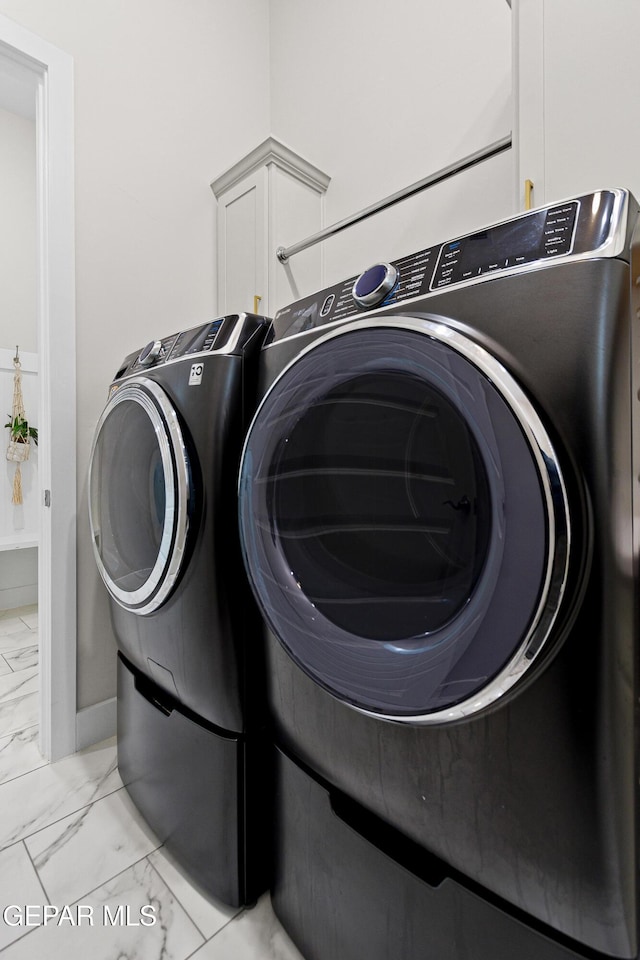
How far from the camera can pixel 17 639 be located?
7.25ft

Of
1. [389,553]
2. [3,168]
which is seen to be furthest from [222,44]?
[389,553]

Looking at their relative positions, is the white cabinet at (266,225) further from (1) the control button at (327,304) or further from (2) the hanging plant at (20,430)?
(2) the hanging plant at (20,430)

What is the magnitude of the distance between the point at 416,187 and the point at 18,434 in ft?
8.12

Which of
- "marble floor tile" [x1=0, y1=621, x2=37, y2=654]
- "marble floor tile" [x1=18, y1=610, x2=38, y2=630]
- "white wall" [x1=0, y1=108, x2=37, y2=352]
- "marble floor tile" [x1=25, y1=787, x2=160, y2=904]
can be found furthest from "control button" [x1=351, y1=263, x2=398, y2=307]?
"white wall" [x1=0, y1=108, x2=37, y2=352]

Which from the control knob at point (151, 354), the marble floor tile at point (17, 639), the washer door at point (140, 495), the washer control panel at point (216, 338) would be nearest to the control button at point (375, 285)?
the washer control panel at point (216, 338)

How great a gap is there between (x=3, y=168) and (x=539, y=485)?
3.56 meters

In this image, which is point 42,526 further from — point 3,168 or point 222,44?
point 3,168

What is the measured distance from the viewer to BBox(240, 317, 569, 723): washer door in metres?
0.45

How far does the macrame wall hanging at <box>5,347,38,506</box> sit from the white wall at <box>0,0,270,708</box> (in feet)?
4.82

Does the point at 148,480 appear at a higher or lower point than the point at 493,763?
higher

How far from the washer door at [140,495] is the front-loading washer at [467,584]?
0.64ft

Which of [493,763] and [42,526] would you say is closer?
[493,763]

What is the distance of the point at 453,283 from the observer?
0.56 m

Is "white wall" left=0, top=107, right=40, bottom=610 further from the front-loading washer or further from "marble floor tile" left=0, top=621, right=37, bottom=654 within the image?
the front-loading washer
